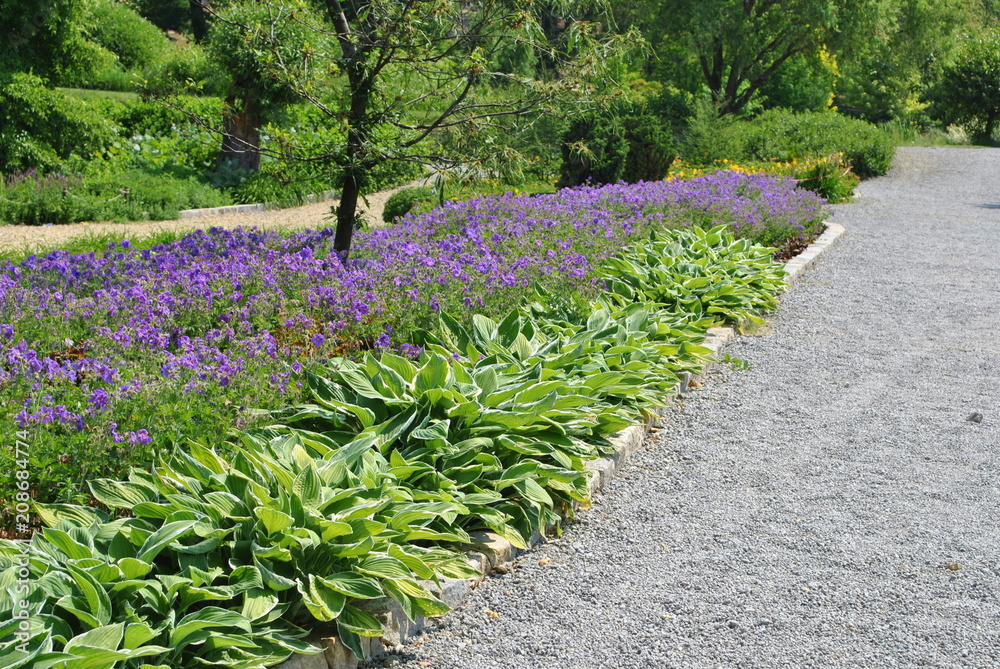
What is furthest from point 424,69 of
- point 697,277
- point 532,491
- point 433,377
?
point 532,491

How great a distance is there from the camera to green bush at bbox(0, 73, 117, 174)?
1145cm

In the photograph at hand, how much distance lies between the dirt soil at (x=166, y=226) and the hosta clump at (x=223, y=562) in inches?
208

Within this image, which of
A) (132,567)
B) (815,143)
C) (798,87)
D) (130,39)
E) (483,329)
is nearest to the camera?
(132,567)

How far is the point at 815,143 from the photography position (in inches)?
636

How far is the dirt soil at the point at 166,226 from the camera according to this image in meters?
8.47

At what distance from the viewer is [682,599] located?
290cm

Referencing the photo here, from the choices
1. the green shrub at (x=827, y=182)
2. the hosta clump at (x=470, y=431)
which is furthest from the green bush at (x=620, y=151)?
the hosta clump at (x=470, y=431)

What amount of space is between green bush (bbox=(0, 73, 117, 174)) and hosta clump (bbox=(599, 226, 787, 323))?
8.56 meters

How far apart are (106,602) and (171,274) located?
284 cm

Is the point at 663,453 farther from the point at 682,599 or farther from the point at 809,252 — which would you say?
the point at 809,252

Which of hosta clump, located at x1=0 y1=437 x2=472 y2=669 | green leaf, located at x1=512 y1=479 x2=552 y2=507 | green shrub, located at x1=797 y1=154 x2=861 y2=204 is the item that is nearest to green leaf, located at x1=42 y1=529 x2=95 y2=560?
hosta clump, located at x1=0 y1=437 x2=472 y2=669

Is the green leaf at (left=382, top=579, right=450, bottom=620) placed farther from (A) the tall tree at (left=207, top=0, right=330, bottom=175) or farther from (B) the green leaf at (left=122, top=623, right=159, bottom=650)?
(A) the tall tree at (left=207, top=0, right=330, bottom=175)

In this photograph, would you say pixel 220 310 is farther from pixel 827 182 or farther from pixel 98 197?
pixel 827 182

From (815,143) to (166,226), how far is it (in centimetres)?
1160
